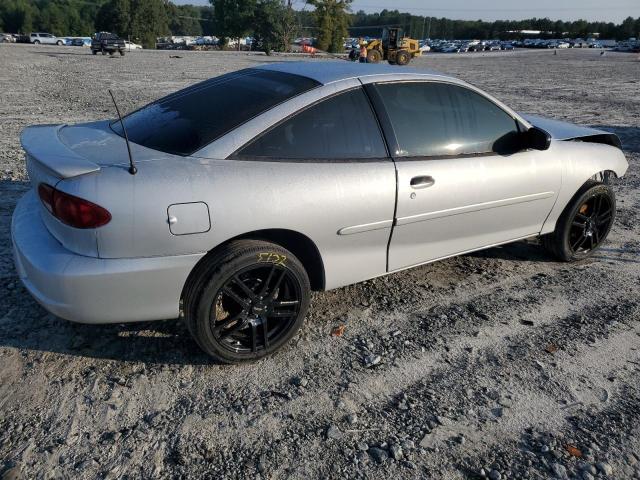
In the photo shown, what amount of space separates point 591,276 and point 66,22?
10803cm

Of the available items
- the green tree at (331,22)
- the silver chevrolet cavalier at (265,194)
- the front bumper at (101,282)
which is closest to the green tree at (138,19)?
the green tree at (331,22)

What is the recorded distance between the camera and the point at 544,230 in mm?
4340

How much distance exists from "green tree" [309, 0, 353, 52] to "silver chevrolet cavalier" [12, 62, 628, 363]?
64851 millimetres

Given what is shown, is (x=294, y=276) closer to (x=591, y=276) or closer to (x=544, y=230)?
(x=544, y=230)

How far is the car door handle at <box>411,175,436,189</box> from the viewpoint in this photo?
3.35m

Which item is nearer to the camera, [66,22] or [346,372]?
[346,372]

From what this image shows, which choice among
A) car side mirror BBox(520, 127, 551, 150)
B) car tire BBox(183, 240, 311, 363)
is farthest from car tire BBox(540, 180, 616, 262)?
car tire BBox(183, 240, 311, 363)

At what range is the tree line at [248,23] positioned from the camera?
213 feet

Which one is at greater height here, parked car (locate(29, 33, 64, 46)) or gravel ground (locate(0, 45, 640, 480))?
gravel ground (locate(0, 45, 640, 480))

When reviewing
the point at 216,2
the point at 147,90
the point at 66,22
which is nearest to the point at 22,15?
the point at 66,22

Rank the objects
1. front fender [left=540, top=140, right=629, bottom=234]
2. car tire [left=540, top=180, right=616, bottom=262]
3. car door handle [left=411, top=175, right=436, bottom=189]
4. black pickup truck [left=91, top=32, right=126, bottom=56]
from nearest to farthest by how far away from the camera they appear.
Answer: car door handle [left=411, top=175, right=436, bottom=189] → front fender [left=540, top=140, right=629, bottom=234] → car tire [left=540, top=180, right=616, bottom=262] → black pickup truck [left=91, top=32, right=126, bottom=56]

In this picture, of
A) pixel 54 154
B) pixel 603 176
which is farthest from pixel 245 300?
pixel 603 176

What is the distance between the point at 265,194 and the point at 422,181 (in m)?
1.11

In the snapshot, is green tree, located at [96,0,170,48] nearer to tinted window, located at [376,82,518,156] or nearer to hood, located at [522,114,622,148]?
hood, located at [522,114,622,148]
